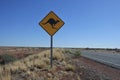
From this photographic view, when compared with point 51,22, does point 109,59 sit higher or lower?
lower

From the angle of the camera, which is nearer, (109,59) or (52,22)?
(52,22)

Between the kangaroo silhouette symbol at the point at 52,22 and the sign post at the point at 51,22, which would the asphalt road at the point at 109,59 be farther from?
the kangaroo silhouette symbol at the point at 52,22

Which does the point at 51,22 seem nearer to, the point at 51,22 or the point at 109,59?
the point at 51,22

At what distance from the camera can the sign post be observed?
52.3 ft

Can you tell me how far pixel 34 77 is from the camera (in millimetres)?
12211

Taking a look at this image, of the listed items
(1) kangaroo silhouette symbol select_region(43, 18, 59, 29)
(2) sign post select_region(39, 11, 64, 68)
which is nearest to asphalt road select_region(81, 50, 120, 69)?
(2) sign post select_region(39, 11, 64, 68)

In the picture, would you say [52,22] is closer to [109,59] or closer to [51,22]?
[51,22]

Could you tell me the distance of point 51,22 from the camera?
15.8 metres

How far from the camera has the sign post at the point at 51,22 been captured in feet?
52.3

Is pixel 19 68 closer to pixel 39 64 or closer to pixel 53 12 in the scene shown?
pixel 39 64

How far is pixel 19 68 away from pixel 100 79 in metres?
4.69

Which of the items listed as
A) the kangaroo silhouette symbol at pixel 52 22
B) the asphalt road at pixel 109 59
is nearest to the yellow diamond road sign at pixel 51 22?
the kangaroo silhouette symbol at pixel 52 22

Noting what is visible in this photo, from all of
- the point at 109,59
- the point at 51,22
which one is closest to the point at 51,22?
the point at 51,22

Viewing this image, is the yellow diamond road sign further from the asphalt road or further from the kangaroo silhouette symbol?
the asphalt road
